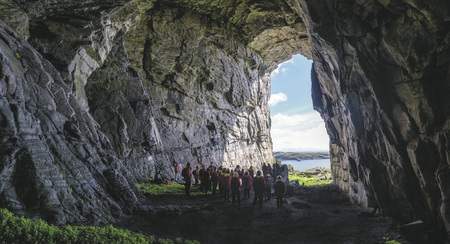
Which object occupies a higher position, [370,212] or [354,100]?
[354,100]

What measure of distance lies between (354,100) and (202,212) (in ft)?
38.3

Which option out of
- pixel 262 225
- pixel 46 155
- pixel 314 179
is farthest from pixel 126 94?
pixel 314 179

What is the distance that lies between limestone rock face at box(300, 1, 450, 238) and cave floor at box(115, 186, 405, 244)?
1959 millimetres

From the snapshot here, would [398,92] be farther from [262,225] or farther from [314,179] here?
[314,179]

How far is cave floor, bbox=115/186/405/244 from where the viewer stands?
35.0 ft

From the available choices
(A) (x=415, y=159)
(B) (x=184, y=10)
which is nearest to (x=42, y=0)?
(B) (x=184, y=10)

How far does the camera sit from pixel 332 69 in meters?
17.3

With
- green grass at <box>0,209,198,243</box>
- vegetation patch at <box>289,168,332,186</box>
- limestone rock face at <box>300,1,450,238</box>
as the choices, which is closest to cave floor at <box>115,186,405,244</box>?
green grass at <box>0,209,198,243</box>

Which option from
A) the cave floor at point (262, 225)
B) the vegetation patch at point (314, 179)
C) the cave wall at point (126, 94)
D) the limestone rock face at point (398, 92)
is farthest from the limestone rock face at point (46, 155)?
the vegetation patch at point (314, 179)

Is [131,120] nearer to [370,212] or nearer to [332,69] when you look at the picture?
[332,69]

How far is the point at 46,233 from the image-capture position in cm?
681

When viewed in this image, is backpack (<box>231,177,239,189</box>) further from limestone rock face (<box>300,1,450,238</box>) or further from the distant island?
the distant island

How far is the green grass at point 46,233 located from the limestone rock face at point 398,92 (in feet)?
38.8

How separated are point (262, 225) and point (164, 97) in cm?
2420
